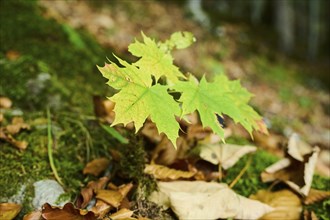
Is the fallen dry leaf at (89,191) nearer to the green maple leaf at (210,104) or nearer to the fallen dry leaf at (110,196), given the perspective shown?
the fallen dry leaf at (110,196)

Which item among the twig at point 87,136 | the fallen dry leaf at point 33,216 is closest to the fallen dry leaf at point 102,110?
the twig at point 87,136

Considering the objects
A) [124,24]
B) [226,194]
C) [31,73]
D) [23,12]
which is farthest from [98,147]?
[124,24]

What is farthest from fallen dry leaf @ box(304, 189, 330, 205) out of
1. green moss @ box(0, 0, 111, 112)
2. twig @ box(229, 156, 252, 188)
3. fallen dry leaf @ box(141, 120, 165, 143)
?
green moss @ box(0, 0, 111, 112)

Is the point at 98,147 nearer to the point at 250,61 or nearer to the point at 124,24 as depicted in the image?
the point at 124,24

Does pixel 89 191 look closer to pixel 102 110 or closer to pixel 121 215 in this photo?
pixel 121 215

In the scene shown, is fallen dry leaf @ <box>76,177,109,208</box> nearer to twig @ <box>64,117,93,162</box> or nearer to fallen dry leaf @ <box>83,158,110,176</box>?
fallen dry leaf @ <box>83,158,110,176</box>

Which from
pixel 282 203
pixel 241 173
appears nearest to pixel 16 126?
pixel 241 173
